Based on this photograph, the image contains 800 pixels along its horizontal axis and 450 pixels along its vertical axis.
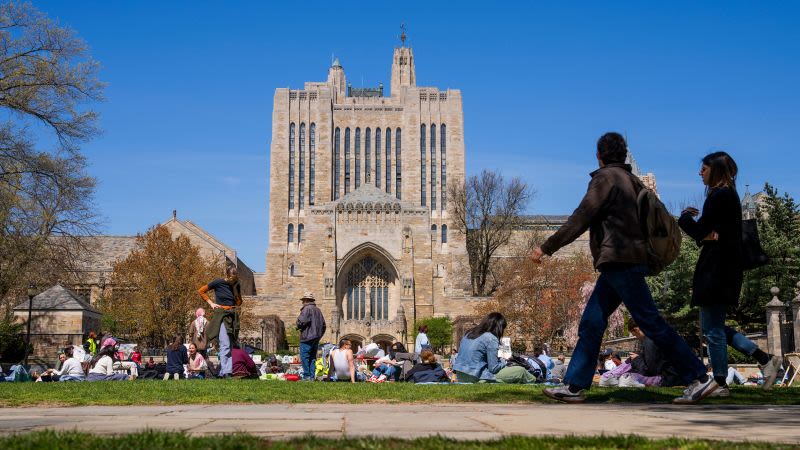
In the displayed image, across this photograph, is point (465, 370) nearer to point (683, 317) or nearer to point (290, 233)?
point (683, 317)

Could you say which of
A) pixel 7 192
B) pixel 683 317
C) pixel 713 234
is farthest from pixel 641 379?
pixel 683 317

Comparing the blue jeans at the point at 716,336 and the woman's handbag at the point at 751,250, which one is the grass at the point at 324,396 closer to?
the blue jeans at the point at 716,336

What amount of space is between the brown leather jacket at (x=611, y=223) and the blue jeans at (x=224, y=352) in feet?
25.7

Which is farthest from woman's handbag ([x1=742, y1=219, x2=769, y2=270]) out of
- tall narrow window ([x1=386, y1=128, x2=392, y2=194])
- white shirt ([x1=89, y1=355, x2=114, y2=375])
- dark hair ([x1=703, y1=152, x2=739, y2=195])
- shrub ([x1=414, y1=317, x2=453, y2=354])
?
tall narrow window ([x1=386, y1=128, x2=392, y2=194])

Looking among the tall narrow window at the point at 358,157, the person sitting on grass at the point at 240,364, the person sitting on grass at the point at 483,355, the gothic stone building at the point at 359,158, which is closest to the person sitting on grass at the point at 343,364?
the person sitting on grass at the point at 240,364

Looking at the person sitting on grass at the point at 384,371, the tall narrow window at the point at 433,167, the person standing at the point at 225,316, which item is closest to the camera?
the person standing at the point at 225,316

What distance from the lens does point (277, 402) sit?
771cm

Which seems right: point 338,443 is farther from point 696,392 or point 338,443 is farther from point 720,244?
point 720,244

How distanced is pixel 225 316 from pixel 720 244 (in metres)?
8.09

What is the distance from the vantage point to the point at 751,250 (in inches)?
304

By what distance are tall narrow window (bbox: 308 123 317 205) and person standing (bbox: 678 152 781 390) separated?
223 feet

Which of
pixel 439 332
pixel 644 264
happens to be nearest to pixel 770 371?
pixel 644 264

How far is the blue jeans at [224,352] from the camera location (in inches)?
A: 528

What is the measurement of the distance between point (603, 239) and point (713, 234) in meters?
1.33
